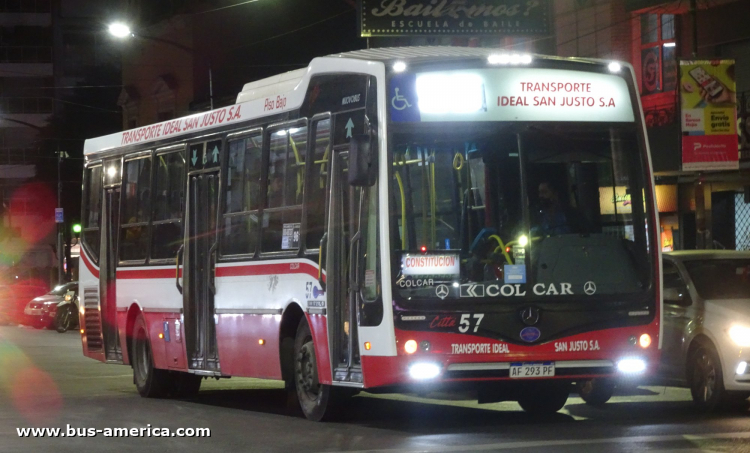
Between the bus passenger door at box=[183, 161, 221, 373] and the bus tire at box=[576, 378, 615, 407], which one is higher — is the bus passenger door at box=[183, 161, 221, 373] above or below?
above

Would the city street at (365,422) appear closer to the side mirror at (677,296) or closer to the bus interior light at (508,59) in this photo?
the side mirror at (677,296)

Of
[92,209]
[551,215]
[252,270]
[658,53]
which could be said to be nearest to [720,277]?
[551,215]

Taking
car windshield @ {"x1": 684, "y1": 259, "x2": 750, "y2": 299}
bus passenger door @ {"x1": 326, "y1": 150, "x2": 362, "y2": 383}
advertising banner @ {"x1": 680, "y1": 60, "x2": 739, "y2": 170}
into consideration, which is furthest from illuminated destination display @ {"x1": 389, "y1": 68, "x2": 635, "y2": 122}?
advertising banner @ {"x1": 680, "y1": 60, "x2": 739, "y2": 170}

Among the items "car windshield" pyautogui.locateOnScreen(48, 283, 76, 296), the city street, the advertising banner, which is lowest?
the city street

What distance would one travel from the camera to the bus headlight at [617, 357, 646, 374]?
12172 mm

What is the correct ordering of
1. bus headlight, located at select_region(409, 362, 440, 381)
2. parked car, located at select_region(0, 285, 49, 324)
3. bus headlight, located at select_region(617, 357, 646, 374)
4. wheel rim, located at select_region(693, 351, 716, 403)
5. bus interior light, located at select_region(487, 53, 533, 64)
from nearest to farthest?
bus headlight, located at select_region(409, 362, 440, 381)
bus headlight, located at select_region(617, 357, 646, 374)
bus interior light, located at select_region(487, 53, 533, 64)
wheel rim, located at select_region(693, 351, 716, 403)
parked car, located at select_region(0, 285, 49, 324)

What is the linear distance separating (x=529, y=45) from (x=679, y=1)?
6276 mm

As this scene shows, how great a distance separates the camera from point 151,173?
17734mm

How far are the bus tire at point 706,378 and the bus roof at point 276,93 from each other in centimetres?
331

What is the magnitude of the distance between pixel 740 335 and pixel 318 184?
14.5 ft

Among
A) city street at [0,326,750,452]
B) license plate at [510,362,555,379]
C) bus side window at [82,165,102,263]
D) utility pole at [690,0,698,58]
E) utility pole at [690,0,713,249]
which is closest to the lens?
city street at [0,326,750,452]

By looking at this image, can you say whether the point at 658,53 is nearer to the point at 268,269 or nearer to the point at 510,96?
the point at 268,269

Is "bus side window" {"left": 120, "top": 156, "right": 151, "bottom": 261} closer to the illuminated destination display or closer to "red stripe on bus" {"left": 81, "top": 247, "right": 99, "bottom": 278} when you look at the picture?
"red stripe on bus" {"left": 81, "top": 247, "right": 99, "bottom": 278}

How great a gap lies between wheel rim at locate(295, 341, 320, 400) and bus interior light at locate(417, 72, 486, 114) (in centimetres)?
271
